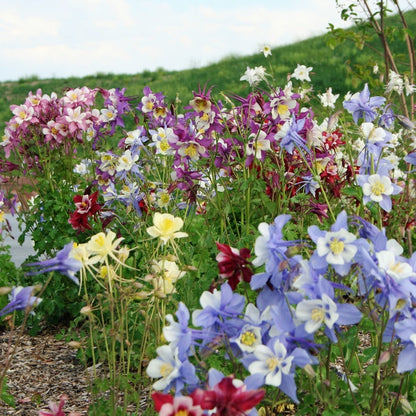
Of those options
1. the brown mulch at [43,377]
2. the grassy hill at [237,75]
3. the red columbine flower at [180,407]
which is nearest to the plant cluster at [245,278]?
the red columbine flower at [180,407]

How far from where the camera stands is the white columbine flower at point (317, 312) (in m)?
1.45

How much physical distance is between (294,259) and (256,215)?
2373 millimetres

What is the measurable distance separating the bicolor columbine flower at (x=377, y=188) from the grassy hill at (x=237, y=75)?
33.2 ft

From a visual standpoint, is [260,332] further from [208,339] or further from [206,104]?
[206,104]

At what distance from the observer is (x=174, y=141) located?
304 centimetres

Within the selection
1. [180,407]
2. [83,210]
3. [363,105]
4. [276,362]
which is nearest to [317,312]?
[276,362]

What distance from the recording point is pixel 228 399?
50.7 inches

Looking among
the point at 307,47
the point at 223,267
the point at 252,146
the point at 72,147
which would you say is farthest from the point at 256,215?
the point at 307,47

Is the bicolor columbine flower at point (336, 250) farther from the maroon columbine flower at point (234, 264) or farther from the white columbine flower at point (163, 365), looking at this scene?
the white columbine flower at point (163, 365)

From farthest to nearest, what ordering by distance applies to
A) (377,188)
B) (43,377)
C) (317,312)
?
(43,377) → (377,188) → (317,312)

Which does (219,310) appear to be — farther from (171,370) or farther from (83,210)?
(83,210)

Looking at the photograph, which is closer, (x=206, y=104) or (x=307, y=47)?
(x=206, y=104)

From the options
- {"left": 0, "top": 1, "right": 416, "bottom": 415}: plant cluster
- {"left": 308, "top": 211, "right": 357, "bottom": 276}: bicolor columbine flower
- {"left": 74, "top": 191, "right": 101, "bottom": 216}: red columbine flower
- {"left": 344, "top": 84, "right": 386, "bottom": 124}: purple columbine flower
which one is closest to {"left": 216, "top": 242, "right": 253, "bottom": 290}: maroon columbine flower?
{"left": 0, "top": 1, "right": 416, "bottom": 415}: plant cluster

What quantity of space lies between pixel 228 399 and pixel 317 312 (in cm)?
→ 33
